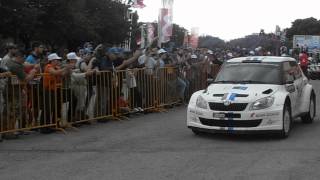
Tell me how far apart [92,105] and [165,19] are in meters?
17.6

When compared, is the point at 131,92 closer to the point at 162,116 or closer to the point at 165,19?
the point at 162,116

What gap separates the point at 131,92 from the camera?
50.3 feet

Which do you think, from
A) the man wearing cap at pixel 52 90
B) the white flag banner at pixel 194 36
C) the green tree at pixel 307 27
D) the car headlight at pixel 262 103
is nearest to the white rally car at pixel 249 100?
the car headlight at pixel 262 103

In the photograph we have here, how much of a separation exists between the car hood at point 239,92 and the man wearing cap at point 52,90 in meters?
3.12

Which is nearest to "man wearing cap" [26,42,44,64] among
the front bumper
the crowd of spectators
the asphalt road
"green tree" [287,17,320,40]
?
the crowd of spectators

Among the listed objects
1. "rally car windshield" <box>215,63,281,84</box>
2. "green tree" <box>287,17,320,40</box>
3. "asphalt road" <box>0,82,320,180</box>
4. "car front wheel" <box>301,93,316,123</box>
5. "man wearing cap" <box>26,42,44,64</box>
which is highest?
"green tree" <box>287,17,320,40</box>

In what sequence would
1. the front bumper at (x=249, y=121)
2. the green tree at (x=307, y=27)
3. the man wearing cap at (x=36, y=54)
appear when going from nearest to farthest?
the front bumper at (x=249, y=121)
the man wearing cap at (x=36, y=54)
the green tree at (x=307, y=27)

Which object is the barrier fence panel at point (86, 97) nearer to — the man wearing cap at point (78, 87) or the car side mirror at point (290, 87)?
the man wearing cap at point (78, 87)

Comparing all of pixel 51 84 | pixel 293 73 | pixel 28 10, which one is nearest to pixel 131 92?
pixel 51 84

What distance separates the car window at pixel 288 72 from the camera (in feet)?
39.9

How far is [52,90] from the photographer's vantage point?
12.3 metres

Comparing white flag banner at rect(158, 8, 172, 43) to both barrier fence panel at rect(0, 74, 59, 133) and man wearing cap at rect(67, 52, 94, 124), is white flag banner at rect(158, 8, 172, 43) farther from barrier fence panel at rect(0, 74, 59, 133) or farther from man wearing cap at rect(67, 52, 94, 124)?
barrier fence panel at rect(0, 74, 59, 133)

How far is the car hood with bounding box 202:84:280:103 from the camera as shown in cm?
1090

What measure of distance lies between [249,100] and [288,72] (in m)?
2.09
